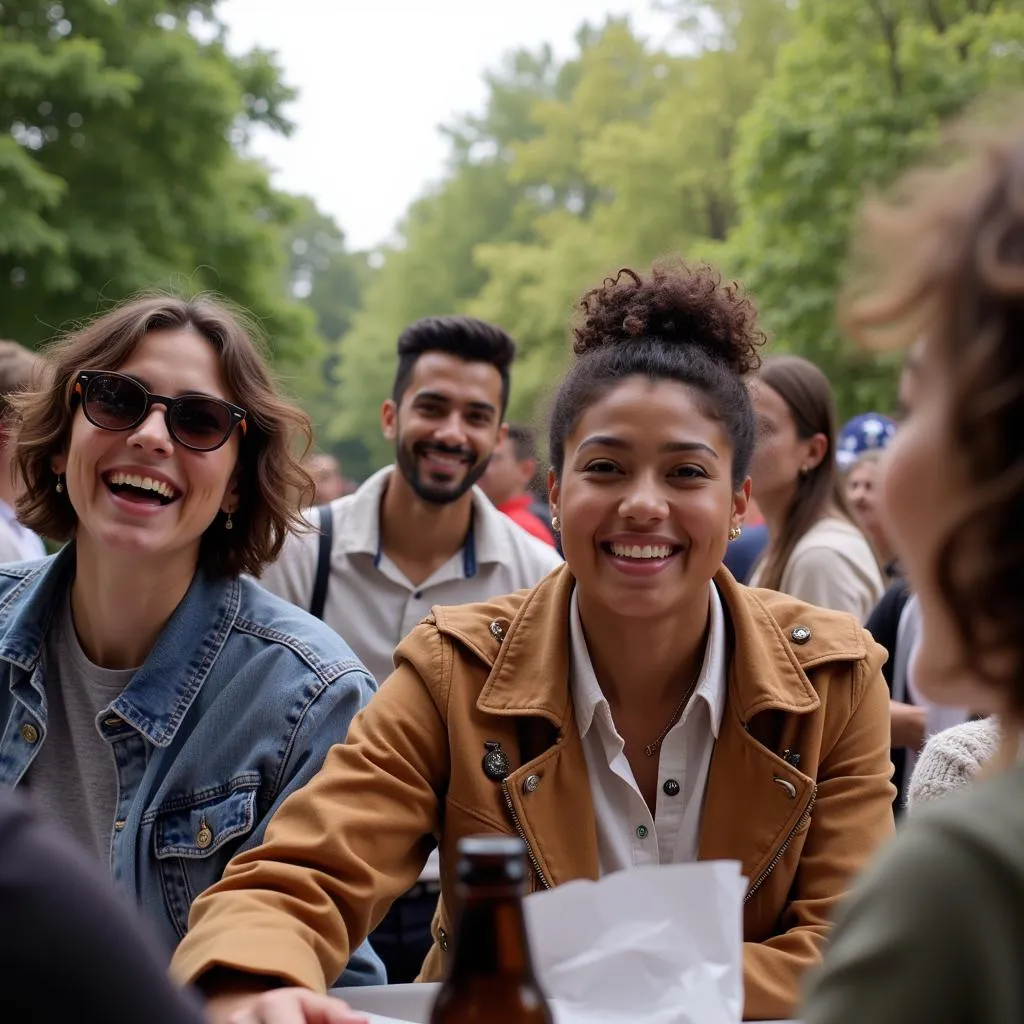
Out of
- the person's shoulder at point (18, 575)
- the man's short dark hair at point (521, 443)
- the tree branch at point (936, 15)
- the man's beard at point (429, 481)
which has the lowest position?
the person's shoulder at point (18, 575)

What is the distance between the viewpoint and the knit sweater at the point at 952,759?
8.31 feet

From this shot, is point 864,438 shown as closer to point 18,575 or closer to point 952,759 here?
point 952,759

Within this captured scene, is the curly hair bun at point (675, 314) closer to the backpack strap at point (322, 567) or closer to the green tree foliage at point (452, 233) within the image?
→ the backpack strap at point (322, 567)

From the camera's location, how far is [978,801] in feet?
3.41

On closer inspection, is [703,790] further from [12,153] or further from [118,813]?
[12,153]

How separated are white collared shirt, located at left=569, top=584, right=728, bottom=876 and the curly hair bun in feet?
2.15

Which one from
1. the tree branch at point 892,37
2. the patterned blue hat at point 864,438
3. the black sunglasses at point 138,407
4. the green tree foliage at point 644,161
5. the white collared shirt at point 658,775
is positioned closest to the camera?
the white collared shirt at point 658,775

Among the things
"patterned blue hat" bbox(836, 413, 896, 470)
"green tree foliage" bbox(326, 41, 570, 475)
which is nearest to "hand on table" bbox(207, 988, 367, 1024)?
"patterned blue hat" bbox(836, 413, 896, 470)

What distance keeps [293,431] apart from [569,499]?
86 centimetres

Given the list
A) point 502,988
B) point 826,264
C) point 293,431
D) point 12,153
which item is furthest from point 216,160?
point 502,988

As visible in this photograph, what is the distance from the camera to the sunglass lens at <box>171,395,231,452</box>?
3.04 meters

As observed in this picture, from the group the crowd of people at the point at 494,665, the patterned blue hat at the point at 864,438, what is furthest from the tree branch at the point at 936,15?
the crowd of people at the point at 494,665

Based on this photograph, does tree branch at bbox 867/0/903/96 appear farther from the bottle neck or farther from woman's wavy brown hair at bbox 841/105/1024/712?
the bottle neck

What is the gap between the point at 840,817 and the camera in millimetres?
2465
